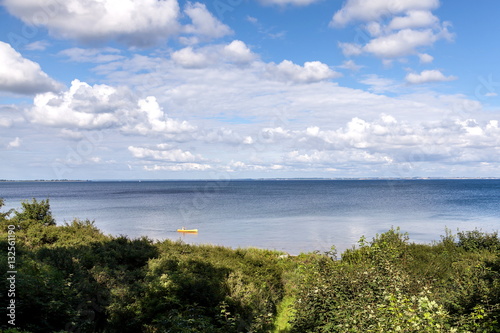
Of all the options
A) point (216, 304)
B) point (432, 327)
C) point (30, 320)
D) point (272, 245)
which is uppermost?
point (432, 327)

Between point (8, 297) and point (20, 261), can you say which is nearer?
point (8, 297)

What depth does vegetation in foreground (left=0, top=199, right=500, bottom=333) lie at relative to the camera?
27.5 ft

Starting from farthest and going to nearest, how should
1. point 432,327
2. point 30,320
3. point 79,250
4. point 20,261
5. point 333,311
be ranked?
point 79,250 < point 20,261 < point 333,311 < point 30,320 < point 432,327

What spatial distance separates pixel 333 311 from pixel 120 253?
9.58m

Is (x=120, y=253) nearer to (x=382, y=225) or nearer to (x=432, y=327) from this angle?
(x=432, y=327)

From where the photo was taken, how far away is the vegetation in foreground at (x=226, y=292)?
27.5 ft

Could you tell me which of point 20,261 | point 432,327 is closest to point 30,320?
point 20,261

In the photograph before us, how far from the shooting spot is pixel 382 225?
51.1 meters

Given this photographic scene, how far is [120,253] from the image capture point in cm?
1487

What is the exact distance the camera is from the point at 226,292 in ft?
41.3

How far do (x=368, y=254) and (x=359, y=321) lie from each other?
712 centimetres

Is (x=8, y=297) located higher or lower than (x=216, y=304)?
higher

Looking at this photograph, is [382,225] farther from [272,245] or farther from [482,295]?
[482,295]

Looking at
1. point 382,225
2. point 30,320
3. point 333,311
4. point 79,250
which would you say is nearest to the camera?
point 30,320
